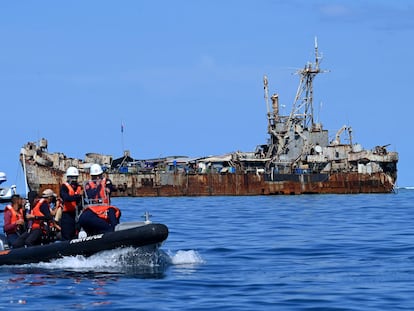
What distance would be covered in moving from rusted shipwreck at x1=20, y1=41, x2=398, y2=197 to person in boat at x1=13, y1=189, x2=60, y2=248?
215ft

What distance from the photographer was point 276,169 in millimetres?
89688

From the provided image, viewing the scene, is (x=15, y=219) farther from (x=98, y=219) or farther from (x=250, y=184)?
(x=250, y=184)

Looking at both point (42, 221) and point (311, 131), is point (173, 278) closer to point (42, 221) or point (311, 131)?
point (42, 221)

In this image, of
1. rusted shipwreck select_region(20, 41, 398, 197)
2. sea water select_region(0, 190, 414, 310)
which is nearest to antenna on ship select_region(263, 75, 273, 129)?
rusted shipwreck select_region(20, 41, 398, 197)

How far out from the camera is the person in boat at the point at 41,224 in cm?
2173

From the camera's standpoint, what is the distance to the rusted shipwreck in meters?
88.5

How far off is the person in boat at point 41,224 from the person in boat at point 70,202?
1.18 ft

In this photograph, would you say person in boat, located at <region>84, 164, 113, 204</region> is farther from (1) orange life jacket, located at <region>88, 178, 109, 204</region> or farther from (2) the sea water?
(2) the sea water

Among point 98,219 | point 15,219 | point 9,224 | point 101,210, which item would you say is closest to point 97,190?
point 101,210

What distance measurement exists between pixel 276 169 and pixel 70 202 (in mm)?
68877

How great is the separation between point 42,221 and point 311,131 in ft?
232

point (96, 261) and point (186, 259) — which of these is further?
point (186, 259)

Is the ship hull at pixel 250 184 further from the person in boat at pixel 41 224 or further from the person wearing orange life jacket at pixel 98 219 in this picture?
the person wearing orange life jacket at pixel 98 219

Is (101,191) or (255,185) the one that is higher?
(255,185)
